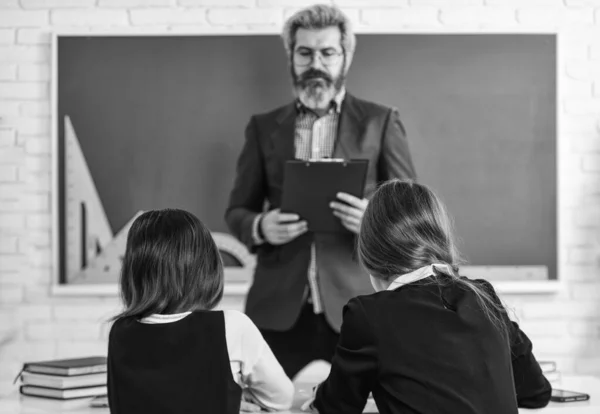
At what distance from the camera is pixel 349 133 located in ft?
7.88

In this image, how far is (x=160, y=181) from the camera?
10.7 ft

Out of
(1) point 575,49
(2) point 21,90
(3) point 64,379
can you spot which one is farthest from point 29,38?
(1) point 575,49

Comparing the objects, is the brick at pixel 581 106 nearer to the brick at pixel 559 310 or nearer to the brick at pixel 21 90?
the brick at pixel 559 310

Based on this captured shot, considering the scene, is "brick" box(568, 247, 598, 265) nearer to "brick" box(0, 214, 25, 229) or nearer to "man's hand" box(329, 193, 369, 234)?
"man's hand" box(329, 193, 369, 234)

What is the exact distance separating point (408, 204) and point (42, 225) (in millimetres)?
2112

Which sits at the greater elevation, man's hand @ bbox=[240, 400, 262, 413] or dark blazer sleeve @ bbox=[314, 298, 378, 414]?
dark blazer sleeve @ bbox=[314, 298, 378, 414]

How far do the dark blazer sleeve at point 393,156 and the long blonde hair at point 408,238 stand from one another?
805mm

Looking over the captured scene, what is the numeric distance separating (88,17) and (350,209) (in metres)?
1.61

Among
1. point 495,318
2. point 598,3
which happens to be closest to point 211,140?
point 598,3

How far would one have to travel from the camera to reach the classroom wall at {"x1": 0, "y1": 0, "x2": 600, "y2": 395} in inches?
128

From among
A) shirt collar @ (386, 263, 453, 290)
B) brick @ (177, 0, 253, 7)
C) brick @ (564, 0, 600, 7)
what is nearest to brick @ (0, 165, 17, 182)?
brick @ (177, 0, 253, 7)

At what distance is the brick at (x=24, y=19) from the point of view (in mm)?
3260

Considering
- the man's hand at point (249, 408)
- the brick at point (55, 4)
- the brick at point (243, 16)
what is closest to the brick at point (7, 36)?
the brick at point (55, 4)

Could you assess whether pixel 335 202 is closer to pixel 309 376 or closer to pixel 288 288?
pixel 288 288
